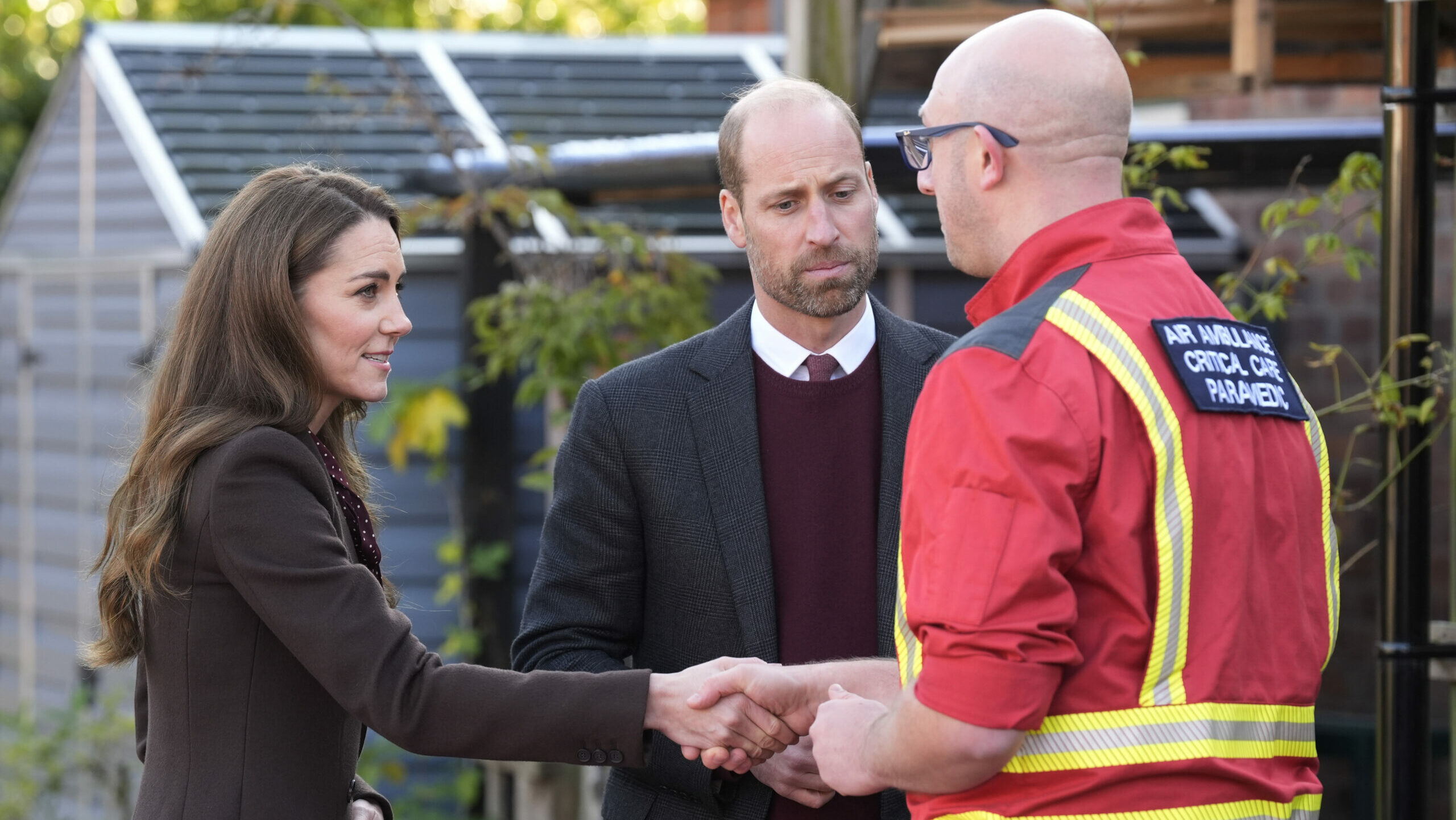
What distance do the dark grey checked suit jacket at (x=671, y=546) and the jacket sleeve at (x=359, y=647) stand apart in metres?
0.27

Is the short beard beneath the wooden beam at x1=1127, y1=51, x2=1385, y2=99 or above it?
beneath

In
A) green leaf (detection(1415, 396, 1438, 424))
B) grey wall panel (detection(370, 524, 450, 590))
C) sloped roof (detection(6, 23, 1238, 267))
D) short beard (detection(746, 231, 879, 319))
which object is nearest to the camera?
short beard (detection(746, 231, 879, 319))

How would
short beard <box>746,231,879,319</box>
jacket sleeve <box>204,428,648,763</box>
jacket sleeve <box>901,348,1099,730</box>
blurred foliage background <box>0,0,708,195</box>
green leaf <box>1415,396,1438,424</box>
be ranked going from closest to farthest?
jacket sleeve <box>901,348,1099,730</box>, jacket sleeve <box>204,428,648,763</box>, short beard <box>746,231,879,319</box>, green leaf <box>1415,396,1438,424</box>, blurred foliage background <box>0,0,708,195</box>

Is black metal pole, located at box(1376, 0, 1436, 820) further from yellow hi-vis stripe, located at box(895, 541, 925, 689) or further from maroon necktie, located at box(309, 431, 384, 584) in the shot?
maroon necktie, located at box(309, 431, 384, 584)

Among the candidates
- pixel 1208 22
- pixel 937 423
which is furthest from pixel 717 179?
pixel 937 423

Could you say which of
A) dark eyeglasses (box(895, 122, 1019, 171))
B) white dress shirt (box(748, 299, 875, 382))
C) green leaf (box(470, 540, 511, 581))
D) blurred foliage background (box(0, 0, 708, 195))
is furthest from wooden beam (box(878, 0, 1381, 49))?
blurred foliage background (box(0, 0, 708, 195))

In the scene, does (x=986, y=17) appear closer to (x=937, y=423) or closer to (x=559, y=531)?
(x=559, y=531)

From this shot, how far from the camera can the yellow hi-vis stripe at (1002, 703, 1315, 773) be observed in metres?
1.57

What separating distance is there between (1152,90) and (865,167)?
1.61m

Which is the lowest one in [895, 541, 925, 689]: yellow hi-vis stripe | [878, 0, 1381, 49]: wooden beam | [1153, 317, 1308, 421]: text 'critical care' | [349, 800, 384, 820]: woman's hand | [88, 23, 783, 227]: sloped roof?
[349, 800, 384, 820]: woman's hand

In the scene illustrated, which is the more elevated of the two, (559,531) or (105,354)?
(105,354)

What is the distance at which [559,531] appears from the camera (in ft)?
8.16

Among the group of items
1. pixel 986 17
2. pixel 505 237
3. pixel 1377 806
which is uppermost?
pixel 986 17

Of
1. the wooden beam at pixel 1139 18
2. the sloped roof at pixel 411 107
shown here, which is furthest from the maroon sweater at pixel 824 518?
the sloped roof at pixel 411 107
